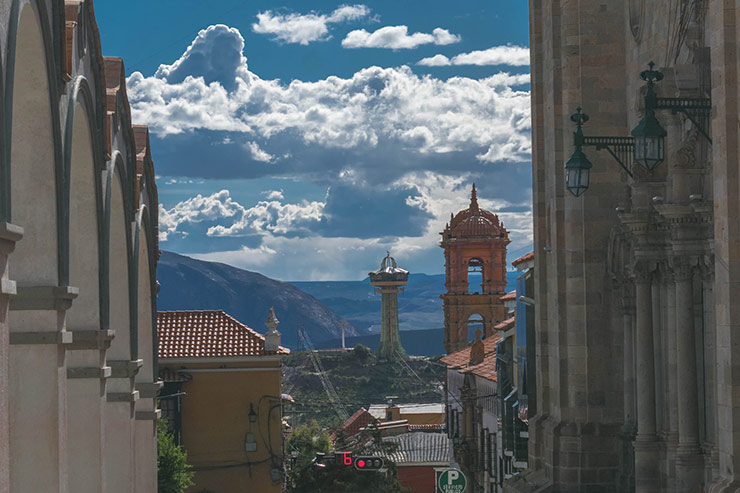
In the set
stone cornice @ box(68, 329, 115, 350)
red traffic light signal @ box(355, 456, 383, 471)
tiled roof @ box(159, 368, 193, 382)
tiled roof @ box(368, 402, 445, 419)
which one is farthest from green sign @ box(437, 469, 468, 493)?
tiled roof @ box(368, 402, 445, 419)

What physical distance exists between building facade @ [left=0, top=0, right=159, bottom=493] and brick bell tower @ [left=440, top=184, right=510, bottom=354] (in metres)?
64.3

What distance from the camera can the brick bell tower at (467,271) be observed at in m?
88.3

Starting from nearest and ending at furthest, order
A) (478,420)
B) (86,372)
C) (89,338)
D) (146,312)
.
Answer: (89,338) < (86,372) < (146,312) < (478,420)

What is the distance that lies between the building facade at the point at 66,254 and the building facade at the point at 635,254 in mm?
6426

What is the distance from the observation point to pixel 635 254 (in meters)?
16.7

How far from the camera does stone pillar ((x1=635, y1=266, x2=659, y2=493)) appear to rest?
54.8 ft

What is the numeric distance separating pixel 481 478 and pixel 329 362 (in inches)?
4205

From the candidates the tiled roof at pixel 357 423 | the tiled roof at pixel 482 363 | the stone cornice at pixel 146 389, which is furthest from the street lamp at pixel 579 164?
the tiled roof at pixel 357 423

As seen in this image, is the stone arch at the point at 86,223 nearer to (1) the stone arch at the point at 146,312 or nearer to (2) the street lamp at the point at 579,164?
(2) the street lamp at the point at 579,164

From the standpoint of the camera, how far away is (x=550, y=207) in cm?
2047

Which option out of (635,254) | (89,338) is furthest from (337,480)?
(635,254)

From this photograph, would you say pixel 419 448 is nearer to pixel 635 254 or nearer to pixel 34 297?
pixel 635 254

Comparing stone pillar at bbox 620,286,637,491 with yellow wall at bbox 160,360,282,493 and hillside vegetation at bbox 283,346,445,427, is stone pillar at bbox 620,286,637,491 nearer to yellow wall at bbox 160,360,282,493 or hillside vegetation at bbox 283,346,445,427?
yellow wall at bbox 160,360,282,493

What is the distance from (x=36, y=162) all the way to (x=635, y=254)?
751 cm
